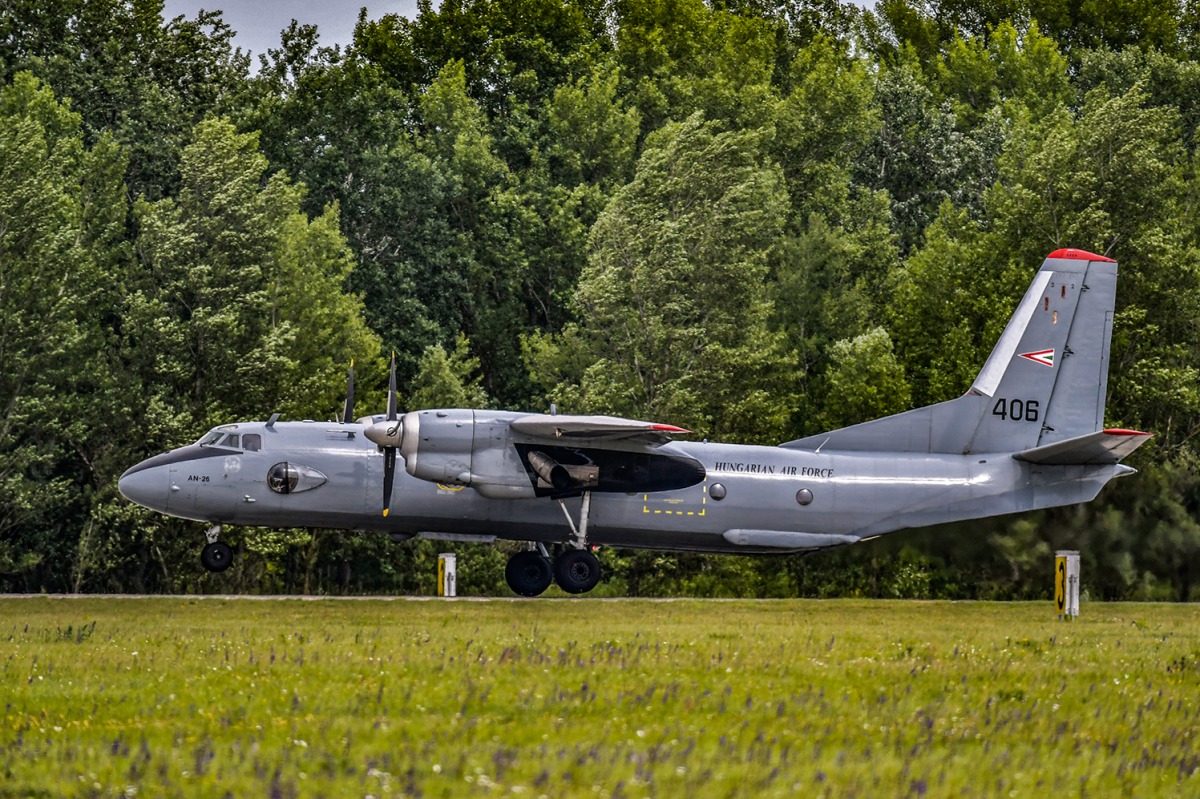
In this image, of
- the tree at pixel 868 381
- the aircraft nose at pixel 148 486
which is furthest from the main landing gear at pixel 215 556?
the tree at pixel 868 381

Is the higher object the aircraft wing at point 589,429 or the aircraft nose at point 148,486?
the aircraft wing at point 589,429

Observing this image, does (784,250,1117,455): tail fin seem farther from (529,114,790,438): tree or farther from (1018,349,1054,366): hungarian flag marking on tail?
(529,114,790,438): tree

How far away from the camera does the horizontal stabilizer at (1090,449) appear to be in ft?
101

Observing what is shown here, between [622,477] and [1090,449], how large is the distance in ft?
33.0

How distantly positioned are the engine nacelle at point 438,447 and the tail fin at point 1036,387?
783 cm

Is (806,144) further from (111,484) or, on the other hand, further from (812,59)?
(111,484)

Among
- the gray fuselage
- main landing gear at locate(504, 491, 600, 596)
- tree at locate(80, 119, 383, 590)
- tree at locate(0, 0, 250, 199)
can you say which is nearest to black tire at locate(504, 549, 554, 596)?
main landing gear at locate(504, 491, 600, 596)

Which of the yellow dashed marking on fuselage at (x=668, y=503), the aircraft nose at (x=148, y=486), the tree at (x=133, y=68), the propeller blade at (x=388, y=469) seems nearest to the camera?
the propeller blade at (x=388, y=469)

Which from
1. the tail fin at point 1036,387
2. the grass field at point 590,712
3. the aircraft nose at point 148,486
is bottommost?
the grass field at point 590,712

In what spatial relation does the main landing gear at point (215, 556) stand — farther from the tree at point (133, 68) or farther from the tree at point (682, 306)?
the tree at point (133, 68)

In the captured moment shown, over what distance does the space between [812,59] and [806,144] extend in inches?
518

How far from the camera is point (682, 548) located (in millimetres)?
33438

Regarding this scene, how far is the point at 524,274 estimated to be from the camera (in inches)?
2783

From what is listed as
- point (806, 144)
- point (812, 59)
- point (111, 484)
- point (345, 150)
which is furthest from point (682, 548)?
point (812, 59)
